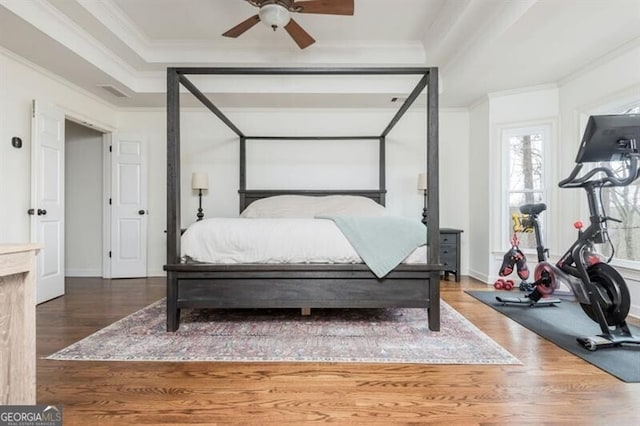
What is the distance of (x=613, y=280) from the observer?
2.10m

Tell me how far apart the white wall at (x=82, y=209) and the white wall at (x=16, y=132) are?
4.49ft

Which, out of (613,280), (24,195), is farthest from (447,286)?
(24,195)

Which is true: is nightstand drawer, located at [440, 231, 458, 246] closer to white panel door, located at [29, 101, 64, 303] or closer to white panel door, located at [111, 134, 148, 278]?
white panel door, located at [111, 134, 148, 278]

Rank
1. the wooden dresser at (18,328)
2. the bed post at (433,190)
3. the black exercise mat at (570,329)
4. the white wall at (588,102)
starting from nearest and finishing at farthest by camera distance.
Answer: the wooden dresser at (18,328)
the black exercise mat at (570,329)
the bed post at (433,190)
the white wall at (588,102)

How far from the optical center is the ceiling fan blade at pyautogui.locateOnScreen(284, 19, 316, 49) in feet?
8.80

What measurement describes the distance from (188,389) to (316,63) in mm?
3564

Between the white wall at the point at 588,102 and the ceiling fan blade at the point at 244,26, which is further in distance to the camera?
the white wall at the point at 588,102

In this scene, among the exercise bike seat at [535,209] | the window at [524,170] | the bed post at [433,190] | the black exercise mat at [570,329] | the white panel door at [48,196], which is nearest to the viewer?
the black exercise mat at [570,329]

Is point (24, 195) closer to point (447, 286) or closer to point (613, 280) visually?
point (447, 286)

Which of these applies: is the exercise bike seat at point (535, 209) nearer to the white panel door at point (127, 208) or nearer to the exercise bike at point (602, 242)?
the exercise bike at point (602, 242)

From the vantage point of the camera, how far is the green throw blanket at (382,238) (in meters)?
2.38

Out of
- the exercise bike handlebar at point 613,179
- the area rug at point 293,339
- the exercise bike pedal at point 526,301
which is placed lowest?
the area rug at point 293,339

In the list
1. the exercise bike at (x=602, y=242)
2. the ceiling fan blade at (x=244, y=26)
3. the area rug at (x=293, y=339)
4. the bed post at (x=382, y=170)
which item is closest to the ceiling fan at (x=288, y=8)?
the ceiling fan blade at (x=244, y=26)

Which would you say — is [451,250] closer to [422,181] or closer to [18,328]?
[422,181]
